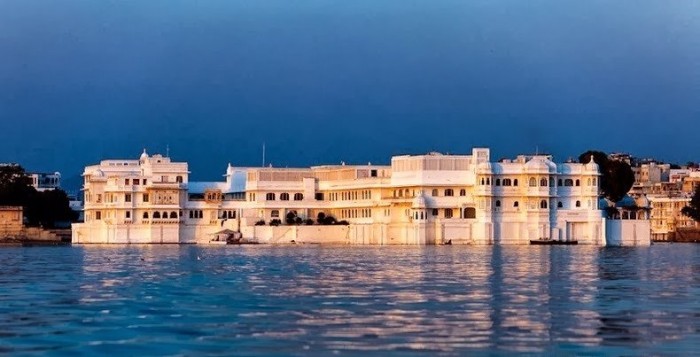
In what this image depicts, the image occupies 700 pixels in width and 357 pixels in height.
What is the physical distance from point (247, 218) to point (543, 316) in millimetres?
90825

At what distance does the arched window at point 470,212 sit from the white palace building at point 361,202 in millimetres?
78

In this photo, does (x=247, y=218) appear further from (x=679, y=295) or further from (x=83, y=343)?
(x=83, y=343)

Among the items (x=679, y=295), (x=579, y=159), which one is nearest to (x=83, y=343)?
(x=679, y=295)

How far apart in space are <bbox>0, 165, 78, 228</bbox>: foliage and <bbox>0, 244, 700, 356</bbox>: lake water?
261 feet

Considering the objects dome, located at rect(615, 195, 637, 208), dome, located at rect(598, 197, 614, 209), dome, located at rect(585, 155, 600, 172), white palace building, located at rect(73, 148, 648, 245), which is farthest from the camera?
dome, located at rect(615, 195, 637, 208)

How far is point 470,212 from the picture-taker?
108 m

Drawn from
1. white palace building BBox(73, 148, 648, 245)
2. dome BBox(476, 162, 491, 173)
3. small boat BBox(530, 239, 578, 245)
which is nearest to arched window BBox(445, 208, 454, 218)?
white palace building BBox(73, 148, 648, 245)

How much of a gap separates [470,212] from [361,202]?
34.4 feet

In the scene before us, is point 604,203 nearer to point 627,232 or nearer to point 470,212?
point 627,232

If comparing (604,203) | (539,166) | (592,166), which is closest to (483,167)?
(539,166)

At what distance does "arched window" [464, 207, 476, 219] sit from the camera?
108000 mm

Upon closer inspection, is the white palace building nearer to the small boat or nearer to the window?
the window

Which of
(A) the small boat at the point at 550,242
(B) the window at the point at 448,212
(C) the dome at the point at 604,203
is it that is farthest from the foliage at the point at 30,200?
(C) the dome at the point at 604,203

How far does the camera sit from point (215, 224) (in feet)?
385
